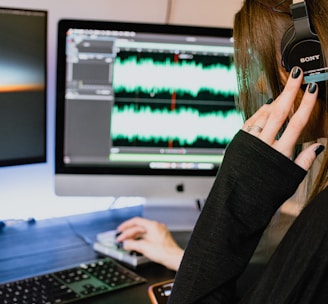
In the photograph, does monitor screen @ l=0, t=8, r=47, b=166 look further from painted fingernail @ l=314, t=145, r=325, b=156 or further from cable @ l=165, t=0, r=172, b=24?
painted fingernail @ l=314, t=145, r=325, b=156

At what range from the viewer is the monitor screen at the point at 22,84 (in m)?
1.36

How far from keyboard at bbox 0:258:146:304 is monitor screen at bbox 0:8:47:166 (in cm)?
37

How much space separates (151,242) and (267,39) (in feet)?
1.95

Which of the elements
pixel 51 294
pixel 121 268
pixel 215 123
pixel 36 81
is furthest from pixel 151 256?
pixel 36 81

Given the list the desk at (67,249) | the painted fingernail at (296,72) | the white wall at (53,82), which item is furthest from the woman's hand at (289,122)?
the white wall at (53,82)

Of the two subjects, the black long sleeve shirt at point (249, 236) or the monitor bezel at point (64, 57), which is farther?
the monitor bezel at point (64, 57)

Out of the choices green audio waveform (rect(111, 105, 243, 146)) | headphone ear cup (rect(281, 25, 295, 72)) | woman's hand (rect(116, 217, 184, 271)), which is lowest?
woman's hand (rect(116, 217, 184, 271))

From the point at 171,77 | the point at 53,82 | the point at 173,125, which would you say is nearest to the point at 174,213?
the point at 173,125

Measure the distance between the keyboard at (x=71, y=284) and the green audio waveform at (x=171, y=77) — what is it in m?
0.45

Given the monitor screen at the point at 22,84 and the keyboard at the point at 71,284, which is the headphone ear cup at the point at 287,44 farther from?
the monitor screen at the point at 22,84

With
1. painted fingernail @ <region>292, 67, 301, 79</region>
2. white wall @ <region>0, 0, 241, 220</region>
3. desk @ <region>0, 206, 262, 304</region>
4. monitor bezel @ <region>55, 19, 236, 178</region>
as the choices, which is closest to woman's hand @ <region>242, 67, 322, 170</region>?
painted fingernail @ <region>292, 67, 301, 79</region>

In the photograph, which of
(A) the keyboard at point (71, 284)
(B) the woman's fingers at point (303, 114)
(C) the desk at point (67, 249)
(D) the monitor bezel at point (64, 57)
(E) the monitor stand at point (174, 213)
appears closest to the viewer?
(B) the woman's fingers at point (303, 114)

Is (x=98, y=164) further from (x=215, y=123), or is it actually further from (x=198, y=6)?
(x=198, y=6)

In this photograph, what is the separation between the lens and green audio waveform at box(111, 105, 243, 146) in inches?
57.4
